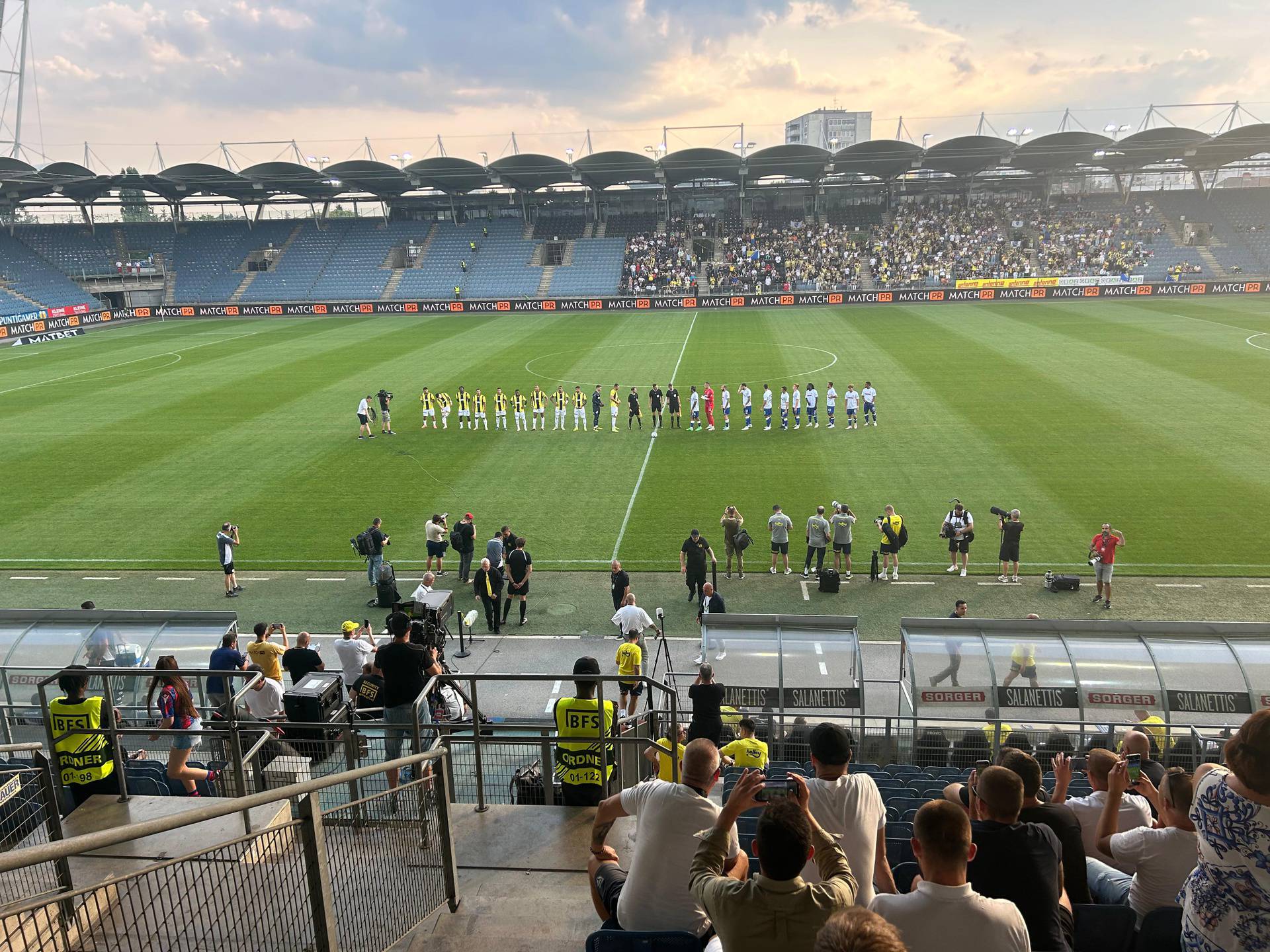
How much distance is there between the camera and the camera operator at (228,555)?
→ 16.3m

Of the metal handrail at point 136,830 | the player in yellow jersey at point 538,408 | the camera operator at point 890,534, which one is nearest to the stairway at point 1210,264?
the player in yellow jersey at point 538,408

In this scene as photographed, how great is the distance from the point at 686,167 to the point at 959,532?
183 ft

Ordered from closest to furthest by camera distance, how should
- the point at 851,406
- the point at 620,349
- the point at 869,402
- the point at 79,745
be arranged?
1. the point at 79,745
2. the point at 851,406
3. the point at 869,402
4. the point at 620,349

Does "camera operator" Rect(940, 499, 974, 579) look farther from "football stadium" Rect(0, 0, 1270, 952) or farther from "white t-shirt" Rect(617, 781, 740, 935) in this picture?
"white t-shirt" Rect(617, 781, 740, 935)

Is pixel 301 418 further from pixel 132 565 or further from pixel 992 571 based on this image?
pixel 992 571

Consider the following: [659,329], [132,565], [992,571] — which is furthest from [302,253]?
[992,571]

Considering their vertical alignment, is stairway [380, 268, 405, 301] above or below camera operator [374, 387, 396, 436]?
above

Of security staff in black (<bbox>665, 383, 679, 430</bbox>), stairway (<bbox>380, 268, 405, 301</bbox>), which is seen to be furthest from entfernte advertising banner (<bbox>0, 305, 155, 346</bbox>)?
security staff in black (<bbox>665, 383, 679, 430</bbox>)

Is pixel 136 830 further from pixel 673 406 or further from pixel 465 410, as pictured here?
pixel 465 410

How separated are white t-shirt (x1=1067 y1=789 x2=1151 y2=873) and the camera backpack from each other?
1081cm

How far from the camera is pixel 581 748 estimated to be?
6734 millimetres

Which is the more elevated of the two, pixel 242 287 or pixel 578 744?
pixel 242 287

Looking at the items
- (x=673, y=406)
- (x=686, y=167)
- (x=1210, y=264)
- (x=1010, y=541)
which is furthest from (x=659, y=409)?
(x=1210, y=264)

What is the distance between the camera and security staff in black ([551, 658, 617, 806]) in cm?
665
